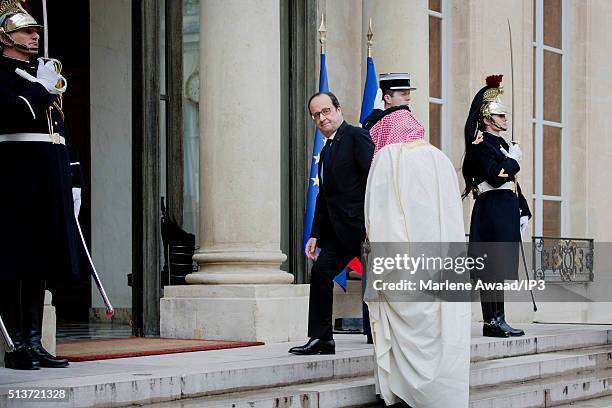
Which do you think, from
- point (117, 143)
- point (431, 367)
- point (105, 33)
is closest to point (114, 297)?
point (117, 143)

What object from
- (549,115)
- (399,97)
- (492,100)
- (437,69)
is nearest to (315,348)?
(399,97)

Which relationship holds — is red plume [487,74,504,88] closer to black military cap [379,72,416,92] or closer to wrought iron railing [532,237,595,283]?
black military cap [379,72,416,92]

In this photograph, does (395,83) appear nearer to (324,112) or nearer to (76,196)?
(324,112)

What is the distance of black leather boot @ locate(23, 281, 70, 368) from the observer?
6.82 meters

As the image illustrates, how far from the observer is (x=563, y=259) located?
1485 centimetres

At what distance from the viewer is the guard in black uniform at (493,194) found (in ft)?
31.4

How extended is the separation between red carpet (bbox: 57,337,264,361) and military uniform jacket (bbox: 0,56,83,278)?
100 cm

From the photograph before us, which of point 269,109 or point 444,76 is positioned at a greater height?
point 444,76

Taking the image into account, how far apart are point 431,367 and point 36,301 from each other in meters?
2.20

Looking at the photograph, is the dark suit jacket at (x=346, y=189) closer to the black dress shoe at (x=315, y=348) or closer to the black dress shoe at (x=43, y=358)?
the black dress shoe at (x=315, y=348)

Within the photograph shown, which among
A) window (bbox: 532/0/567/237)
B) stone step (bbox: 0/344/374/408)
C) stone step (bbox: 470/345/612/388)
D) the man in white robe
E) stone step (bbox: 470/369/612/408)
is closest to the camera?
stone step (bbox: 0/344/374/408)

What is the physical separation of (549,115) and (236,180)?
6931 millimetres

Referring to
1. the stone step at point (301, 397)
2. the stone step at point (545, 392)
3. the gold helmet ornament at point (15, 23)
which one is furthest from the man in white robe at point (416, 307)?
the gold helmet ornament at point (15, 23)

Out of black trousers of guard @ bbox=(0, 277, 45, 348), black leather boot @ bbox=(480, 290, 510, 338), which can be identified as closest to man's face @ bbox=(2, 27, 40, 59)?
black trousers of guard @ bbox=(0, 277, 45, 348)
